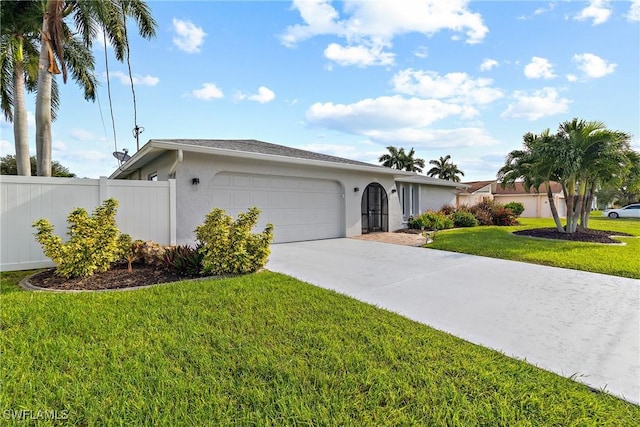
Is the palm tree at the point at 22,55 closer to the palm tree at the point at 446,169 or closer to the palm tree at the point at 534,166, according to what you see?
the palm tree at the point at 534,166

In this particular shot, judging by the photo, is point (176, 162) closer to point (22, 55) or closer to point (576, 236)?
point (22, 55)

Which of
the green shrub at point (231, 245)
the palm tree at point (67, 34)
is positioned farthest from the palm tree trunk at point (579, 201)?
the palm tree at point (67, 34)

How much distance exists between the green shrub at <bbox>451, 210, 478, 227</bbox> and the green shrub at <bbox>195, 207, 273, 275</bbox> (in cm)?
1383

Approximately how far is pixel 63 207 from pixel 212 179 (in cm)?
349

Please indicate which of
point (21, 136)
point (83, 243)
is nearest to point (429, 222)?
point (83, 243)

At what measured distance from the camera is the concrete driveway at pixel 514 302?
304cm

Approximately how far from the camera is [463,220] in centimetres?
1692

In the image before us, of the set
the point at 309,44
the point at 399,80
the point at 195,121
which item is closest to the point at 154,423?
the point at 309,44

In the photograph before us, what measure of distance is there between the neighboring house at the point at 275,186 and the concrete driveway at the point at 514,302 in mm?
2659

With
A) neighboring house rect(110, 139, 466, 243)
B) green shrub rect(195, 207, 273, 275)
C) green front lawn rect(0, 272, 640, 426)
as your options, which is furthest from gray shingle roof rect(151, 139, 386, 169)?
green front lawn rect(0, 272, 640, 426)

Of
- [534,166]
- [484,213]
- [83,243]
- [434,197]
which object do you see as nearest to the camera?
[83,243]

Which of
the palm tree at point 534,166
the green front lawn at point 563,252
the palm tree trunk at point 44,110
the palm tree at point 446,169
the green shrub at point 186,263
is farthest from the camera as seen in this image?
the palm tree at point 446,169

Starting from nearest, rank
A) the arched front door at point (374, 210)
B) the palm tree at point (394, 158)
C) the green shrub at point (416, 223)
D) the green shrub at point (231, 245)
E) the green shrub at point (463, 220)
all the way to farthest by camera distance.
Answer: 1. the green shrub at point (231, 245)
2. the arched front door at point (374, 210)
3. the green shrub at point (416, 223)
4. the green shrub at point (463, 220)
5. the palm tree at point (394, 158)

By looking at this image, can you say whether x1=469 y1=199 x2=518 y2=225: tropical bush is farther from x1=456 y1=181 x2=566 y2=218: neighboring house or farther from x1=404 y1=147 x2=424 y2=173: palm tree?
x1=404 y1=147 x2=424 y2=173: palm tree
